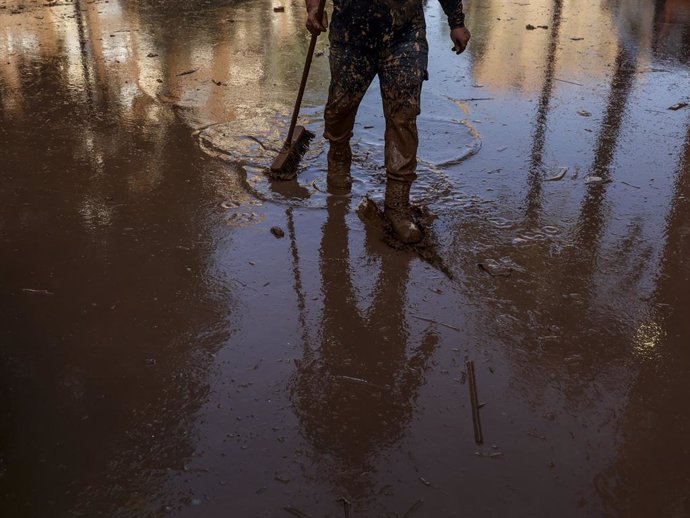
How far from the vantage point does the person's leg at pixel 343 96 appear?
13.5 ft

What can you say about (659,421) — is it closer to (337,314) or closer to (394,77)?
(337,314)

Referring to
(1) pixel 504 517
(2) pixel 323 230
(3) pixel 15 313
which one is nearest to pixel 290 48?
(2) pixel 323 230

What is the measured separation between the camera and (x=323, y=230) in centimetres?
402

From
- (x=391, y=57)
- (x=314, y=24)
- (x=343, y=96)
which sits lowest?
(x=343, y=96)

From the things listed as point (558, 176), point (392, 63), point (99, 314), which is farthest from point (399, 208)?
point (99, 314)

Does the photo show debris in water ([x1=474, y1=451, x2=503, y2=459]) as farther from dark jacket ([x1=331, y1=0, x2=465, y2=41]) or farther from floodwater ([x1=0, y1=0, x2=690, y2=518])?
dark jacket ([x1=331, y1=0, x2=465, y2=41])

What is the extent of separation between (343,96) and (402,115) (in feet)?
1.52

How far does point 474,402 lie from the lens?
105 inches

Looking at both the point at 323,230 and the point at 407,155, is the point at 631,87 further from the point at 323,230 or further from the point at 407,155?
the point at 323,230

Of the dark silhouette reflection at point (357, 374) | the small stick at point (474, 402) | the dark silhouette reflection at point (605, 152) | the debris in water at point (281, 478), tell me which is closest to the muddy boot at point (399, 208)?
the dark silhouette reflection at point (357, 374)

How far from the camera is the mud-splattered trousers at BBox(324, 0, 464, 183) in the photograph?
12.9ft

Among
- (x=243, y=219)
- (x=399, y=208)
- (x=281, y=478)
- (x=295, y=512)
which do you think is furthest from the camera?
(x=243, y=219)

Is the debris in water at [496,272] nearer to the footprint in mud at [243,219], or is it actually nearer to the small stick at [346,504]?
the footprint in mud at [243,219]

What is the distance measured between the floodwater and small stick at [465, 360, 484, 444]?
28 millimetres
